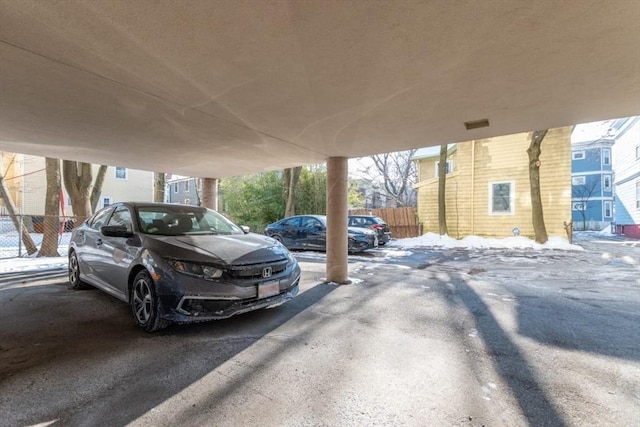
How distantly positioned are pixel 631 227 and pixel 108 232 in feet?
82.7

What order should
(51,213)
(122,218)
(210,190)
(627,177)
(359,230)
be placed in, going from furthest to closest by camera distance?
(627,177) < (359,230) < (51,213) < (210,190) < (122,218)

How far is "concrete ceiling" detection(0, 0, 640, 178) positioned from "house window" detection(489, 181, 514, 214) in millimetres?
11511

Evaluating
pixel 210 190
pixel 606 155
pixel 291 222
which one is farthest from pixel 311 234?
pixel 606 155

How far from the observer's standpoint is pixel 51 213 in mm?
10008

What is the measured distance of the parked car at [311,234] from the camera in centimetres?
1094

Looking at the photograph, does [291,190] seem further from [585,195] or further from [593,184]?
[593,184]

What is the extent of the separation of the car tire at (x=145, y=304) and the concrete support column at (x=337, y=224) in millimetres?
3404

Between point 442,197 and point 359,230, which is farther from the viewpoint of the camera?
point 442,197

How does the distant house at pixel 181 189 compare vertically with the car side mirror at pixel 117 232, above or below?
above

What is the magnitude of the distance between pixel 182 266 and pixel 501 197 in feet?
49.8

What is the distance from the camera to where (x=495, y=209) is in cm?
1528

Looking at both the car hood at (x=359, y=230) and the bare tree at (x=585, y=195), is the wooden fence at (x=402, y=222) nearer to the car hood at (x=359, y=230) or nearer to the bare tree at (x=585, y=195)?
the car hood at (x=359, y=230)

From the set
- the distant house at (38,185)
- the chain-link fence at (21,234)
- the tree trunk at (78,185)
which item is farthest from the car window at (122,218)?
the distant house at (38,185)

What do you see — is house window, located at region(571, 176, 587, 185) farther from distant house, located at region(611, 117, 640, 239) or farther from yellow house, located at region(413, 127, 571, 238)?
yellow house, located at region(413, 127, 571, 238)
